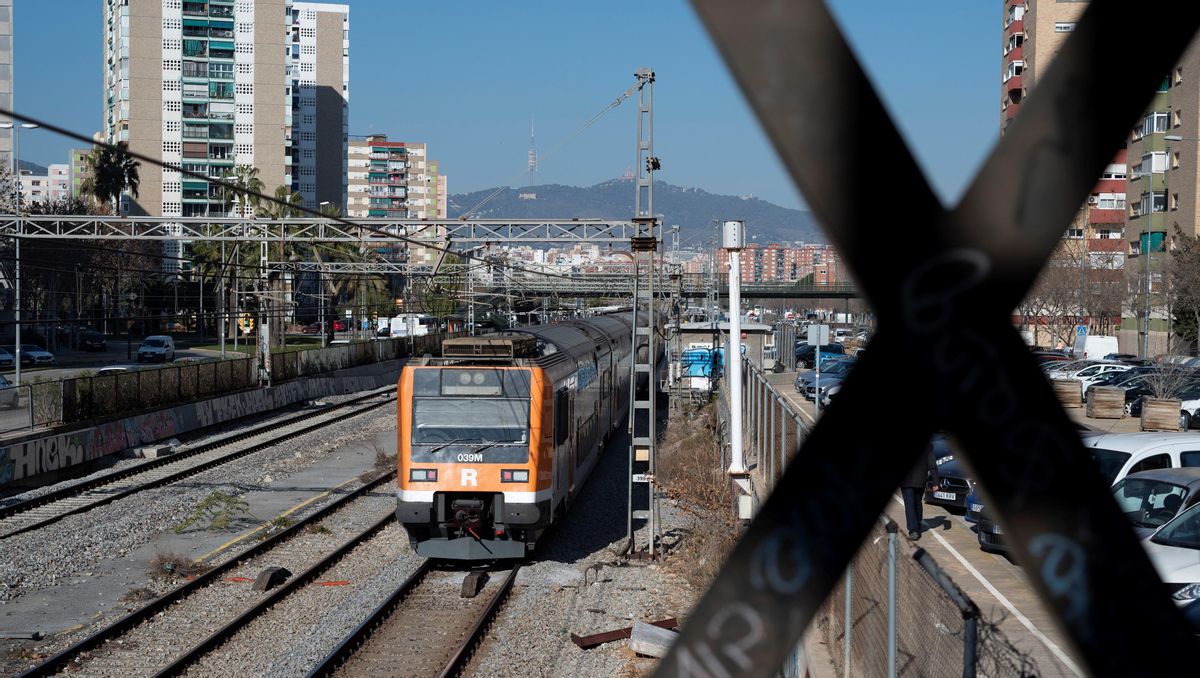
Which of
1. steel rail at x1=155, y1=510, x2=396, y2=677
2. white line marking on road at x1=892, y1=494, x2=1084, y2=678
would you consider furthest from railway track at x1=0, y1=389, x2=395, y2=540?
white line marking on road at x1=892, y1=494, x2=1084, y2=678

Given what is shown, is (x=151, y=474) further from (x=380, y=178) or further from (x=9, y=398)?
(x=380, y=178)

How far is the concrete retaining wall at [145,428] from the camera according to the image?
24.1 metres

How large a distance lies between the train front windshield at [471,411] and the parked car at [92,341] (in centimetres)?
5846

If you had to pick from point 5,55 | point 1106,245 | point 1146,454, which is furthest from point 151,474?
point 1106,245

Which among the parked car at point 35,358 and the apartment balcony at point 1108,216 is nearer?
the parked car at point 35,358

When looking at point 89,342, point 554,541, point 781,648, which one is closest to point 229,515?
point 554,541

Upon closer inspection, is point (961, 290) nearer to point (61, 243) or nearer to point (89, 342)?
point (61, 243)

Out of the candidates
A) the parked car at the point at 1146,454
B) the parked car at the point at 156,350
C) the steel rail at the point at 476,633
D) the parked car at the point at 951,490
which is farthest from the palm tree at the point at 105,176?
the parked car at the point at 1146,454

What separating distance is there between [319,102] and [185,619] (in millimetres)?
117732

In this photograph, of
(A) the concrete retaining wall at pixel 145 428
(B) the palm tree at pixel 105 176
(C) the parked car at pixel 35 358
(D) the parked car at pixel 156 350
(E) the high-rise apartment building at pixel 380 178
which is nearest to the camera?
(A) the concrete retaining wall at pixel 145 428

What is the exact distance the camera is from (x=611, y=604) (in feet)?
48.5

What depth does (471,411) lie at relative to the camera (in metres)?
16.1

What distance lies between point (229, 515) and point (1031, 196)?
2022 cm

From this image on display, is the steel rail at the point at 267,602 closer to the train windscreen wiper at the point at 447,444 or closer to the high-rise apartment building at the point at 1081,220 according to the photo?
the train windscreen wiper at the point at 447,444
